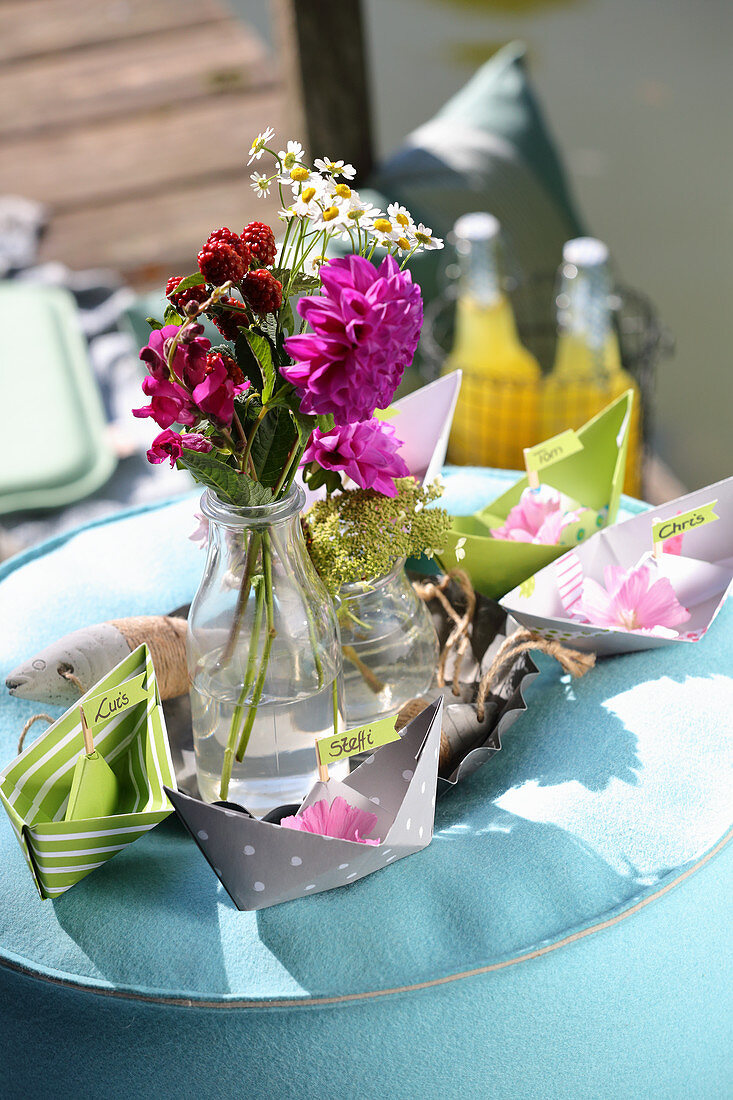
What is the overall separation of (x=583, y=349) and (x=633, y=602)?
2.90 ft

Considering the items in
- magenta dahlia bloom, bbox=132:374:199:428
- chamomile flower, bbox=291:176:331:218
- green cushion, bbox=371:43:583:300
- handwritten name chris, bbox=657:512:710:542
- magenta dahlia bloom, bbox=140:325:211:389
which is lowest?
green cushion, bbox=371:43:583:300

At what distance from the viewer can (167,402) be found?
21.3 inches

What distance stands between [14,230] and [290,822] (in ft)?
6.94

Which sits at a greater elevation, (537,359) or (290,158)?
(290,158)

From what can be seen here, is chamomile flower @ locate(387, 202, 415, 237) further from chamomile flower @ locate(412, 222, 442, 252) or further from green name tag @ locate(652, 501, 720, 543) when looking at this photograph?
green name tag @ locate(652, 501, 720, 543)

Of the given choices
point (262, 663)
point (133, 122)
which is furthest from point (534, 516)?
point (133, 122)

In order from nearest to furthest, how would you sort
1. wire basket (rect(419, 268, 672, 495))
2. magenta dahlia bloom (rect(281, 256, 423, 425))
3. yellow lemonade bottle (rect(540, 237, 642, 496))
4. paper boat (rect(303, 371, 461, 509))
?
1. magenta dahlia bloom (rect(281, 256, 423, 425))
2. paper boat (rect(303, 371, 461, 509))
3. yellow lemonade bottle (rect(540, 237, 642, 496))
4. wire basket (rect(419, 268, 672, 495))

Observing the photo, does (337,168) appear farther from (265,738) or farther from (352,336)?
(265,738)

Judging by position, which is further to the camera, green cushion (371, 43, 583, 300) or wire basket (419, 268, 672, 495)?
green cushion (371, 43, 583, 300)

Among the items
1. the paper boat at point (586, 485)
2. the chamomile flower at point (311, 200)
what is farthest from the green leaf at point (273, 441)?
the paper boat at point (586, 485)

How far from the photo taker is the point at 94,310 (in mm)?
2100

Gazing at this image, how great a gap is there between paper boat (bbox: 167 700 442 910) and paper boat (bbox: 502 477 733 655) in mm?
156

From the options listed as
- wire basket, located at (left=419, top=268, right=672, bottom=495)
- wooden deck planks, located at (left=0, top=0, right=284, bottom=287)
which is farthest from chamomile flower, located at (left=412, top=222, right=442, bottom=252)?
wooden deck planks, located at (left=0, top=0, right=284, bottom=287)

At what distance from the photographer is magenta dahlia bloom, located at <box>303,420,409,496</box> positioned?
61 cm
